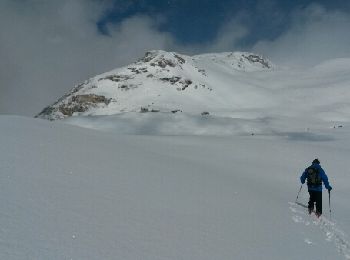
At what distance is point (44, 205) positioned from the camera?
22.4 feet

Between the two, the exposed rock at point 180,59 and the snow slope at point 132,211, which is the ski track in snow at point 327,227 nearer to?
the snow slope at point 132,211

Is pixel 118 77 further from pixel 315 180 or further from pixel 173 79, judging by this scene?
pixel 315 180

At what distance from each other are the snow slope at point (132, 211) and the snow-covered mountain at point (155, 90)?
81.4 meters

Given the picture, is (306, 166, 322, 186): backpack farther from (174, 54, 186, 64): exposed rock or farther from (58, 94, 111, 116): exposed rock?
(174, 54, 186, 64): exposed rock

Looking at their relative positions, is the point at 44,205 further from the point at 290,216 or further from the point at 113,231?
the point at 290,216

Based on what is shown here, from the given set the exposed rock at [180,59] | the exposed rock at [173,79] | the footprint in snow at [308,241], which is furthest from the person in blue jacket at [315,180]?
the exposed rock at [180,59]

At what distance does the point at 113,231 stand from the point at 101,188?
2253 millimetres

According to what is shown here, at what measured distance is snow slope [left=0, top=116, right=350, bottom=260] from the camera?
19.7 ft

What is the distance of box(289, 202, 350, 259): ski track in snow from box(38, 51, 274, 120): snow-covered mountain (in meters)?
81.0

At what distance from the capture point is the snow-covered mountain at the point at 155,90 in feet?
347

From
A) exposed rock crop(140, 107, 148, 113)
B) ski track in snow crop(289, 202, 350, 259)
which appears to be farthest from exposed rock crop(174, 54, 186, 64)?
ski track in snow crop(289, 202, 350, 259)

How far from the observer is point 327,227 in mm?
12062

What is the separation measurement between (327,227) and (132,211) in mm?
6277

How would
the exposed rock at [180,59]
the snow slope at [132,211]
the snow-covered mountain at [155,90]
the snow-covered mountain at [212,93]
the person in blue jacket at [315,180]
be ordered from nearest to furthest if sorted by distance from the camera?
1. the snow slope at [132,211]
2. the person in blue jacket at [315,180]
3. the snow-covered mountain at [212,93]
4. the snow-covered mountain at [155,90]
5. the exposed rock at [180,59]
